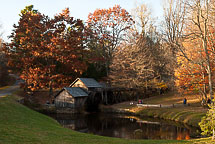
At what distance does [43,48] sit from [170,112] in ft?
84.9

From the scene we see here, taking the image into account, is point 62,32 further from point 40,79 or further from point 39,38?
point 40,79

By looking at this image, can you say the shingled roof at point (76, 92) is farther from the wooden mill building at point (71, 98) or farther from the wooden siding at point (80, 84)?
Answer: the wooden siding at point (80, 84)

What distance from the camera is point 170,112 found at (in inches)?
1137

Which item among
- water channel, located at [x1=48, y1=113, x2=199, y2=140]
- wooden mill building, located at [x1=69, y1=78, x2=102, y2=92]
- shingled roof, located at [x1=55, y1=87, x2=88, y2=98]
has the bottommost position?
water channel, located at [x1=48, y1=113, x2=199, y2=140]

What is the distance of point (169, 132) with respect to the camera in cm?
2095

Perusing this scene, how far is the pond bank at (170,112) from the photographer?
24.4m

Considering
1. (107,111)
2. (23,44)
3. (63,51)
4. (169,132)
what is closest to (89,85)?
(107,111)

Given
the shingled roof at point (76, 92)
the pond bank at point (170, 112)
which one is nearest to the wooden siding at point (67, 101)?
the shingled roof at point (76, 92)

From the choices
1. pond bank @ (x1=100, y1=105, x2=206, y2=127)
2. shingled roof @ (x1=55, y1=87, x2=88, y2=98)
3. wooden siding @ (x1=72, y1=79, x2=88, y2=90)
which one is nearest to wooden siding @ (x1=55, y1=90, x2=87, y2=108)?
shingled roof @ (x1=55, y1=87, x2=88, y2=98)

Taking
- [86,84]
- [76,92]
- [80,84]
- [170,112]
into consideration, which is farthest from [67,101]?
[170,112]

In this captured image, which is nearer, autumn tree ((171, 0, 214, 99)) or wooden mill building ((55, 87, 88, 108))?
autumn tree ((171, 0, 214, 99))

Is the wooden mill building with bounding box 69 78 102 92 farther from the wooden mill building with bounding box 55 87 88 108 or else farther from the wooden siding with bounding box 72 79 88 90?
the wooden mill building with bounding box 55 87 88 108

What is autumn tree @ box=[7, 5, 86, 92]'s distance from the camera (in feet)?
128

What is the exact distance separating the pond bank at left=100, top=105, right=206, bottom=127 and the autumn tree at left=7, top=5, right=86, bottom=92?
1138 cm
